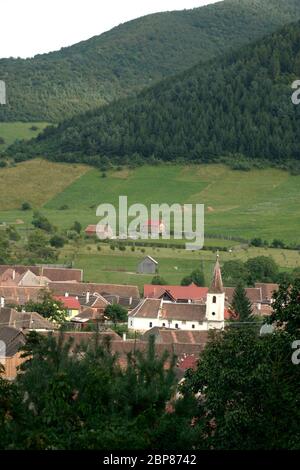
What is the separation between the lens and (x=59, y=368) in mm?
27375

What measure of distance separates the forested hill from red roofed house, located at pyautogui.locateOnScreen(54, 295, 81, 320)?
70.8 meters

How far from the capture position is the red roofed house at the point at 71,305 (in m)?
80.1

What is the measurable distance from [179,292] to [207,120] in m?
80.0

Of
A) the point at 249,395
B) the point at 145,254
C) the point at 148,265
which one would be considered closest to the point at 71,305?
the point at 148,265

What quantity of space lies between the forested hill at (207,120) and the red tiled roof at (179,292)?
65.6m

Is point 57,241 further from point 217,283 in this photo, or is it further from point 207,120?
point 207,120

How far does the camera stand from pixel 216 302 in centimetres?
7588

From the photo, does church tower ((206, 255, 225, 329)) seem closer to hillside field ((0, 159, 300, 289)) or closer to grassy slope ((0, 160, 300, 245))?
hillside field ((0, 159, 300, 289))

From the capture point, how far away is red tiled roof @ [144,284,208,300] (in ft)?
282

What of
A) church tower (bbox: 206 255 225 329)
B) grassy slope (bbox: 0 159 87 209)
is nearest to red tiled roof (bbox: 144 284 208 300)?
church tower (bbox: 206 255 225 329)

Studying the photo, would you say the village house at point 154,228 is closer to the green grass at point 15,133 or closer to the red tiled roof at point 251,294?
the red tiled roof at point 251,294

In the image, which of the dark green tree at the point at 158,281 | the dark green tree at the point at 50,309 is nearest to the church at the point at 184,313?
the dark green tree at the point at 50,309
